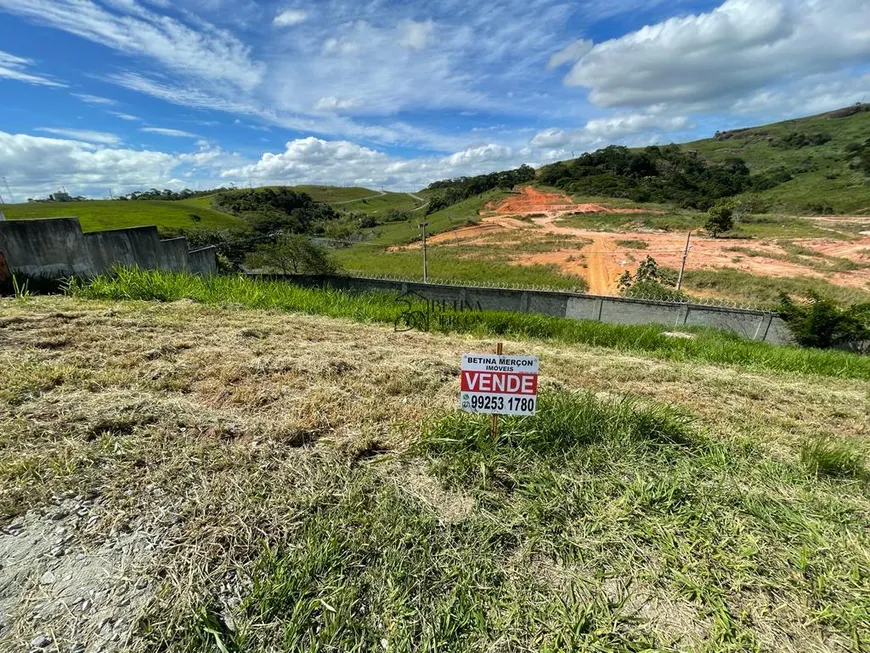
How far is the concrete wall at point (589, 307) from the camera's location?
12.7 m

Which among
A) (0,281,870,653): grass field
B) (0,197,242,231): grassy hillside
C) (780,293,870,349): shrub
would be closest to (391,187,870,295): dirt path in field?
(780,293,870,349): shrub

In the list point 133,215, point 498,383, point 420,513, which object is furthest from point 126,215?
point 420,513

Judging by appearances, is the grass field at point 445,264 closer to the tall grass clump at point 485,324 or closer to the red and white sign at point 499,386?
the tall grass clump at point 485,324

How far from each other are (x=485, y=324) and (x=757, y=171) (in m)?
91.2

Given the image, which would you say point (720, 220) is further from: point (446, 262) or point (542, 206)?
point (542, 206)

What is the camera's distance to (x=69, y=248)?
8.33 metres

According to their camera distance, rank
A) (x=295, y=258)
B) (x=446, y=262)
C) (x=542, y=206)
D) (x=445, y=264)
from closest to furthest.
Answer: (x=295, y=258) → (x=445, y=264) → (x=446, y=262) → (x=542, y=206)

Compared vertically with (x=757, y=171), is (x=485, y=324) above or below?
below

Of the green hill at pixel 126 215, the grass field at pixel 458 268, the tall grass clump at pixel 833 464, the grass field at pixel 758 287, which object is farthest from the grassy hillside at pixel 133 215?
the tall grass clump at pixel 833 464

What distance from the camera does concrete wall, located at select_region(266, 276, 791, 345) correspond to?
498 inches

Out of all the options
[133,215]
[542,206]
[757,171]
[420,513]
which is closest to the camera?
[420,513]

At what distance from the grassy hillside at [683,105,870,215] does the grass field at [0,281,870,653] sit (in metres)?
58.5

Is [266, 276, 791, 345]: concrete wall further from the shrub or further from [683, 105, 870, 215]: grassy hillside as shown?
[683, 105, 870, 215]: grassy hillside

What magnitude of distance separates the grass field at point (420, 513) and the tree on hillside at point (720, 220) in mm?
38614
